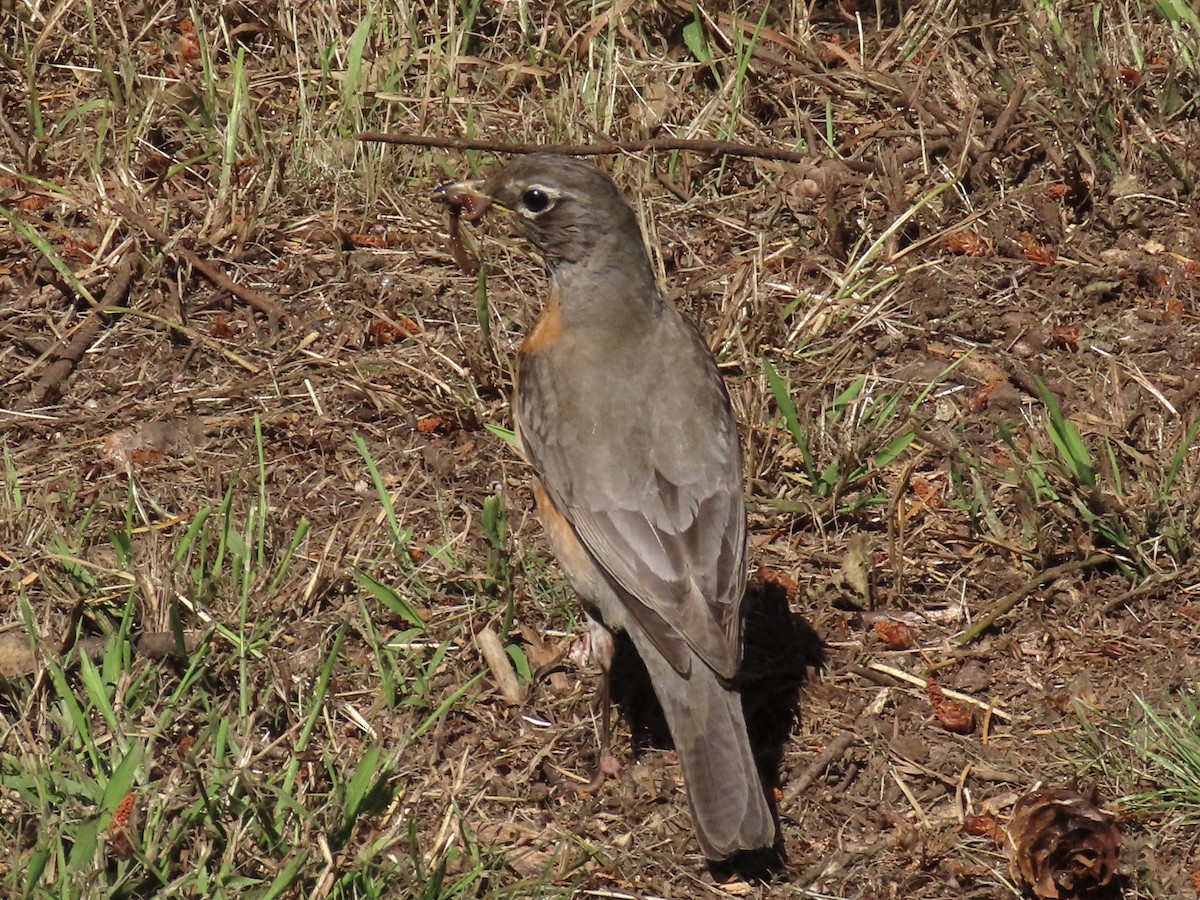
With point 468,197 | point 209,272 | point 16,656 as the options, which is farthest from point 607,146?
point 16,656

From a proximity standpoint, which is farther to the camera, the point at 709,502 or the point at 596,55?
the point at 596,55

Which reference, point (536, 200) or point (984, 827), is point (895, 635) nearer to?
point (984, 827)

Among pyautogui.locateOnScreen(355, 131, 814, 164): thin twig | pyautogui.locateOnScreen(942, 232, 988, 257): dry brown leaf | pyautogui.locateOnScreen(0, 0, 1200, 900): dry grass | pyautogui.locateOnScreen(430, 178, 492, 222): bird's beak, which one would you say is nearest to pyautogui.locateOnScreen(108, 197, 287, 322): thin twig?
pyautogui.locateOnScreen(0, 0, 1200, 900): dry grass

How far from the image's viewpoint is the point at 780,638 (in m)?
5.21

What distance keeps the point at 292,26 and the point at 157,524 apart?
2644mm

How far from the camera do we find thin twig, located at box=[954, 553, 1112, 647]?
5.10 meters

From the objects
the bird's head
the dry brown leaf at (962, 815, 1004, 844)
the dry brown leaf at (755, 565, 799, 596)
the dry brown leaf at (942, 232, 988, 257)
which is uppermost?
the bird's head

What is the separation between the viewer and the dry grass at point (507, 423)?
448 centimetres

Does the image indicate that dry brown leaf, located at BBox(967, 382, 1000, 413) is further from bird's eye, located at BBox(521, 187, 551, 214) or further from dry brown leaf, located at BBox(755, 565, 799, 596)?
bird's eye, located at BBox(521, 187, 551, 214)

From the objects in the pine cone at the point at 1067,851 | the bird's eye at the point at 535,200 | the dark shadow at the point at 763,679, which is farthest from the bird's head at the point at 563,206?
the pine cone at the point at 1067,851

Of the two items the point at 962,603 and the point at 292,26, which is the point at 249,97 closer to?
the point at 292,26

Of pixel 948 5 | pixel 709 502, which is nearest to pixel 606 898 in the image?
pixel 709 502

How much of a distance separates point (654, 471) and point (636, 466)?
0.05 meters

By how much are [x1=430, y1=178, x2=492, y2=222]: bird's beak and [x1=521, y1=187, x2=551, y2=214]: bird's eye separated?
15 cm
